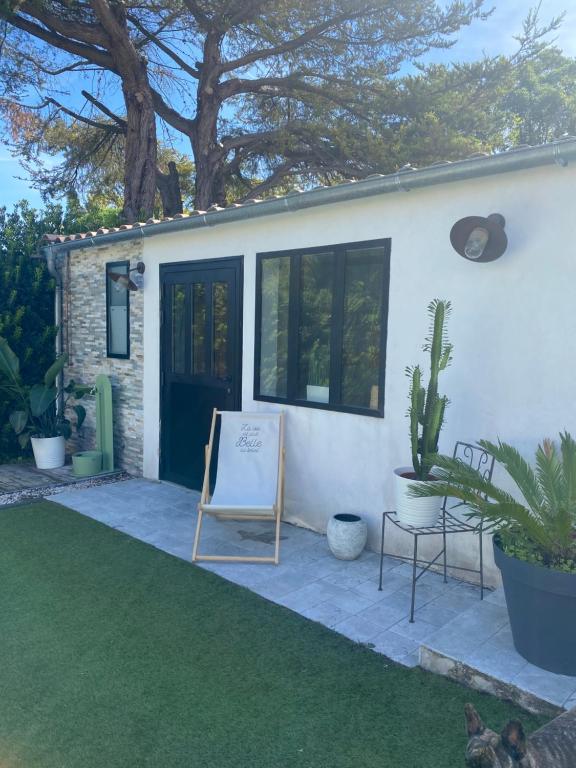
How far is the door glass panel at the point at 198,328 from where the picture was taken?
23.1 feet

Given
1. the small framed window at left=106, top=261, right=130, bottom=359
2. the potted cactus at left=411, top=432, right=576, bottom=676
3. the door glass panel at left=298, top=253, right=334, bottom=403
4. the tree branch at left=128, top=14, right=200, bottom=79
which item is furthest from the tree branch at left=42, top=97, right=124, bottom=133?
the potted cactus at left=411, top=432, right=576, bottom=676

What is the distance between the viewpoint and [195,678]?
348cm

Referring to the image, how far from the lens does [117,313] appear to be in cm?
838

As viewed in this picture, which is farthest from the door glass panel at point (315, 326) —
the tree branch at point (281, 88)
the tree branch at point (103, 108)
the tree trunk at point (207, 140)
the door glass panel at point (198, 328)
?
the tree branch at point (103, 108)

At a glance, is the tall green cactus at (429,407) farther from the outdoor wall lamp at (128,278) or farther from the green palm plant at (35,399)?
the green palm plant at (35,399)

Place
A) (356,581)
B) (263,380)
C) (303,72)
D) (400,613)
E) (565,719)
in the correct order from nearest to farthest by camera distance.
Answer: (565,719), (400,613), (356,581), (263,380), (303,72)

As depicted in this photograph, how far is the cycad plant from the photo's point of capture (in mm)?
3301

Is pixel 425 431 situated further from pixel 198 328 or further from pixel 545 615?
pixel 198 328

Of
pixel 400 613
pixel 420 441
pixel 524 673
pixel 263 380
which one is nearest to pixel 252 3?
pixel 263 380

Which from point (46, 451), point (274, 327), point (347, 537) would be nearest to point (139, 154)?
point (46, 451)

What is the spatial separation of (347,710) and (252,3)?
11.9 meters

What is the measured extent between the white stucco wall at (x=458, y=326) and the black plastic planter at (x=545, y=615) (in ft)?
4.01

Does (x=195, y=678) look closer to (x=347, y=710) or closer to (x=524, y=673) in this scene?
(x=347, y=710)

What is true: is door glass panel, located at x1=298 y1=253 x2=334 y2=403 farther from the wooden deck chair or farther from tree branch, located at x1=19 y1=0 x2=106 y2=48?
tree branch, located at x1=19 y1=0 x2=106 y2=48
